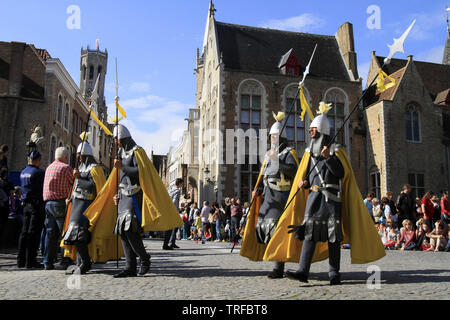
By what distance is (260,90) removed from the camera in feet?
83.2

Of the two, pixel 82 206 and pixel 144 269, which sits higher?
pixel 82 206

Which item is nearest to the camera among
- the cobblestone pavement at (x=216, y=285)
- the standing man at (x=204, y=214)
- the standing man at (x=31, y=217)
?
the cobblestone pavement at (x=216, y=285)

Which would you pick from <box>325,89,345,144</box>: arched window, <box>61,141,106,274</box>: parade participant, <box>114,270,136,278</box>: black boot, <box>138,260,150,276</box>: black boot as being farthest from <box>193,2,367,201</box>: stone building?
<box>114,270,136,278</box>: black boot

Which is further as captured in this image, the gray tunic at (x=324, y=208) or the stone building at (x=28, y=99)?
the stone building at (x=28, y=99)

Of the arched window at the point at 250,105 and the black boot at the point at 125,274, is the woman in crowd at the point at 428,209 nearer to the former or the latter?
the black boot at the point at 125,274

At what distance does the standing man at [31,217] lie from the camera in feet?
21.2

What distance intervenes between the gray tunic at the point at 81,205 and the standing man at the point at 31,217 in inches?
38.0

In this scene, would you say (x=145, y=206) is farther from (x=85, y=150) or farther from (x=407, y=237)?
(x=407, y=237)

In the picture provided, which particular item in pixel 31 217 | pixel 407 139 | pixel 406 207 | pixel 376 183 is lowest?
pixel 31 217

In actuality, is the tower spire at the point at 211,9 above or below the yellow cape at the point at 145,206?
above

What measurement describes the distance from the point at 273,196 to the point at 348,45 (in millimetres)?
24937

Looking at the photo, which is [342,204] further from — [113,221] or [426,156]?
[426,156]

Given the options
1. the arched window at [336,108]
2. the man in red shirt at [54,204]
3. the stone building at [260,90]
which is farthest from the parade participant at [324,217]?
the arched window at [336,108]

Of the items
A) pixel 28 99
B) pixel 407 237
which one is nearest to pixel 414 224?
pixel 407 237
